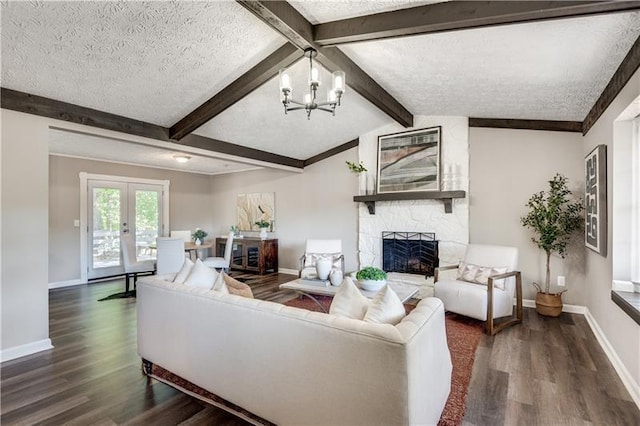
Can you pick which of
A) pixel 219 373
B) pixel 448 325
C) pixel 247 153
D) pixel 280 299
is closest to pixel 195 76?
pixel 247 153

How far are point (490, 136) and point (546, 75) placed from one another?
169 cm

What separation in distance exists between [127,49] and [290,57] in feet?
4.41

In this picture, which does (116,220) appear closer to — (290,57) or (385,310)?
(290,57)

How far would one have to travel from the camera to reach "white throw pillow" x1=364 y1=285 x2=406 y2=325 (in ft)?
5.29

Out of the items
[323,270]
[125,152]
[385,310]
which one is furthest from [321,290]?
[125,152]

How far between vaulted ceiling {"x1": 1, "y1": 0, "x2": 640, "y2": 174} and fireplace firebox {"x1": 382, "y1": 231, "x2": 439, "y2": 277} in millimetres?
1961

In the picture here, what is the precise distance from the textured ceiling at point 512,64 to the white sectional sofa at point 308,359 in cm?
212

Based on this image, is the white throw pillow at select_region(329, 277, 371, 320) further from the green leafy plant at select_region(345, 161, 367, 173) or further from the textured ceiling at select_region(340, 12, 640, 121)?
the green leafy plant at select_region(345, 161, 367, 173)

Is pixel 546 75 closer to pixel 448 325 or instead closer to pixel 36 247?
pixel 448 325

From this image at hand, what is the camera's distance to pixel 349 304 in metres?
1.79

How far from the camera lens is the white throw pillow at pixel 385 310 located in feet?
5.29

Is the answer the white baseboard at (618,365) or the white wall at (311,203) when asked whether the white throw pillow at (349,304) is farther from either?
the white wall at (311,203)

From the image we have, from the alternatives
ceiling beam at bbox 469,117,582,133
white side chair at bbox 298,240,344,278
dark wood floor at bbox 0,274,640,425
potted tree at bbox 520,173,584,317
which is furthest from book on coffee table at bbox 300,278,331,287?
ceiling beam at bbox 469,117,582,133

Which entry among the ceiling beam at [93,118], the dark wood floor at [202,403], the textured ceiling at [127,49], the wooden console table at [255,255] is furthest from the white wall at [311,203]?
the dark wood floor at [202,403]
